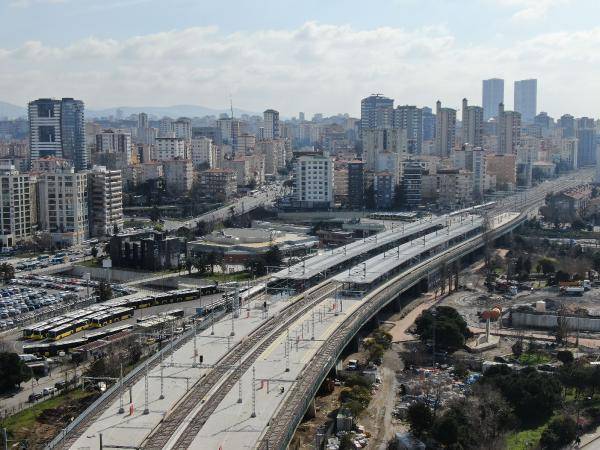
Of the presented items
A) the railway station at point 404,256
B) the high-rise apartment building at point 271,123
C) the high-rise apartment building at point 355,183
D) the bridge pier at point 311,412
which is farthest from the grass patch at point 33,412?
the high-rise apartment building at point 271,123

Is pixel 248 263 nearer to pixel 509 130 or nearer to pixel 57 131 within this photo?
pixel 57 131

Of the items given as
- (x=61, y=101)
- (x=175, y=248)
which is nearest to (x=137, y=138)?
(x=61, y=101)

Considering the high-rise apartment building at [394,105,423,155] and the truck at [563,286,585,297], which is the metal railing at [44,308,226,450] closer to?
the truck at [563,286,585,297]

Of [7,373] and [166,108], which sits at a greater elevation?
[166,108]

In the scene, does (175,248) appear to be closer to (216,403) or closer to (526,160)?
(216,403)

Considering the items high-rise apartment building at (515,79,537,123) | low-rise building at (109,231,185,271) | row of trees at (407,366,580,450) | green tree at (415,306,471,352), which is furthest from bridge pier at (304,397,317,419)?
high-rise apartment building at (515,79,537,123)

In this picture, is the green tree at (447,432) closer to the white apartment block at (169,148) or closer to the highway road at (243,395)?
the highway road at (243,395)

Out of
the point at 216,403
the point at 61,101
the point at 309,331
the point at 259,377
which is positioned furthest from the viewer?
the point at 61,101
